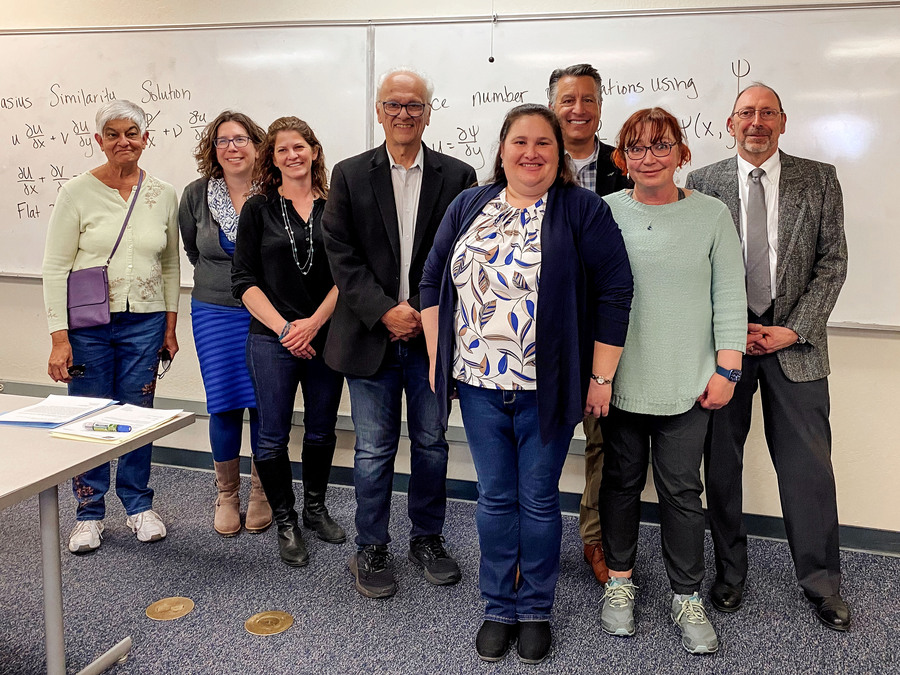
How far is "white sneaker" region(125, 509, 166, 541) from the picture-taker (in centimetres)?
249

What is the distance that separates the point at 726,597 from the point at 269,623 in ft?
4.41

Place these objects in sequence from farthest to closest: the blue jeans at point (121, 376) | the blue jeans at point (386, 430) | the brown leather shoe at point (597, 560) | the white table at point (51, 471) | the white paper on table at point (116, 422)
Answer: the blue jeans at point (121, 376) → the brown leather shoe at point (597, 560) → the blue jeans at point (386, 430) → the white paper on table at point (116, 422) → the white table at point (51, 471)

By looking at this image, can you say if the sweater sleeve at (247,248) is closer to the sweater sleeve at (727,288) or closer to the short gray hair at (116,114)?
the short gray hair at (116,114)

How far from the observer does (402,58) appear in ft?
9.07

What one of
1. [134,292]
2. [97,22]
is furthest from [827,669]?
[97,22]

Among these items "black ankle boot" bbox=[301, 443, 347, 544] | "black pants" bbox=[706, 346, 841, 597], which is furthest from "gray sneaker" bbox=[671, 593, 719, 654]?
"black ankle boot" bbox=[301, 443, 347, 544]

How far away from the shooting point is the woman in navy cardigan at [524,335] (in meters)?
1.67

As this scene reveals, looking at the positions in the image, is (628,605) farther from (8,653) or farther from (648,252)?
(8,653)

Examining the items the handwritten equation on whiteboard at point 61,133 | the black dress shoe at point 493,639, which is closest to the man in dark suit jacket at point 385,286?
the black dress shoe at point 493,639

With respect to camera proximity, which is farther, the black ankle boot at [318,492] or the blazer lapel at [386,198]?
the black ankle boot at [318,492]

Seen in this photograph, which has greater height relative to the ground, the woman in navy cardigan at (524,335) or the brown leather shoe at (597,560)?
the woman in navy cardigan at (524,335)

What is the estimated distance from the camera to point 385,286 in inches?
80.4

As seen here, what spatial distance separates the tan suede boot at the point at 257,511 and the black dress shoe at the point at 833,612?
72.9 inches

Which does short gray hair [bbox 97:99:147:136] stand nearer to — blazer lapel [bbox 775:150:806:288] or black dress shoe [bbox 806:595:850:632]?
blazer lapel [bbox 775:150:806:288]
